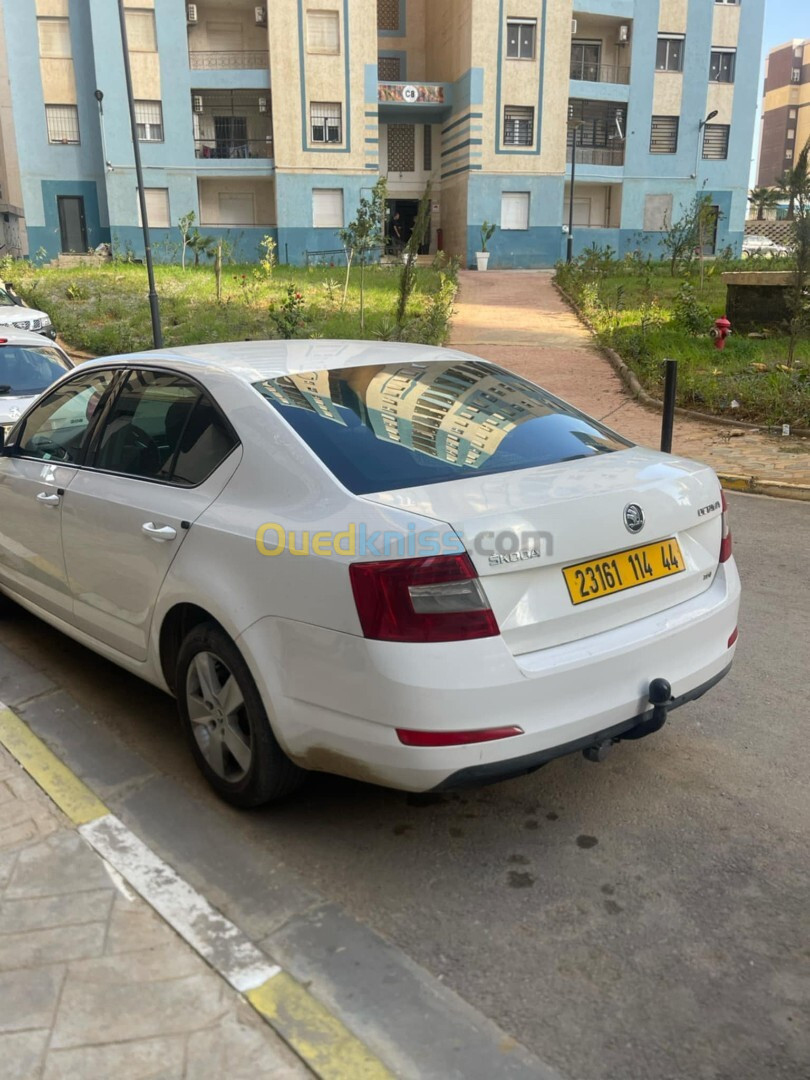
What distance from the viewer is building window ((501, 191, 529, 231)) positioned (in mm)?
37094

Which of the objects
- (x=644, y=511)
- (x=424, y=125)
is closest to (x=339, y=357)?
(x=644, y=511)

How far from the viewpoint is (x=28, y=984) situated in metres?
2.51

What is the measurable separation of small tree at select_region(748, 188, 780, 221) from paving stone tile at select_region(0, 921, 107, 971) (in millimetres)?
51811

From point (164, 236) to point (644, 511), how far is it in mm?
37160

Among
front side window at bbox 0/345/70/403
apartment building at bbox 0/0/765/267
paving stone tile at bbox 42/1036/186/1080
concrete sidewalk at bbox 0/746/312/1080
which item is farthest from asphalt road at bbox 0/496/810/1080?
apartment building at bbox 0/0/765/267

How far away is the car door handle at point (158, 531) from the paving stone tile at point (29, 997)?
1456 mm

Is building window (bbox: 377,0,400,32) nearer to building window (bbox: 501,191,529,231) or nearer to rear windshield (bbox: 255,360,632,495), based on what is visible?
building window (bbox: 501,191,529,231)

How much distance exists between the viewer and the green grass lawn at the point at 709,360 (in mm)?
11367

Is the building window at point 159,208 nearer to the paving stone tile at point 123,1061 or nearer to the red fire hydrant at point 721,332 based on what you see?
the red fire hydrant at point 721,332

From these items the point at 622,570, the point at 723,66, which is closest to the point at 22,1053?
the point at 622,570

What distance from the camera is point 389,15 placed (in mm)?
41375

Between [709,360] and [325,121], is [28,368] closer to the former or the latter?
[709,360]

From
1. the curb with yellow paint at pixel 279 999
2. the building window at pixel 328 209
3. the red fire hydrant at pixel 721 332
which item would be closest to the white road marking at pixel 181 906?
the curb with yellow paint at pixel 279 999

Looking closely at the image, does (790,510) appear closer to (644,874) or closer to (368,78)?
(644,874)
